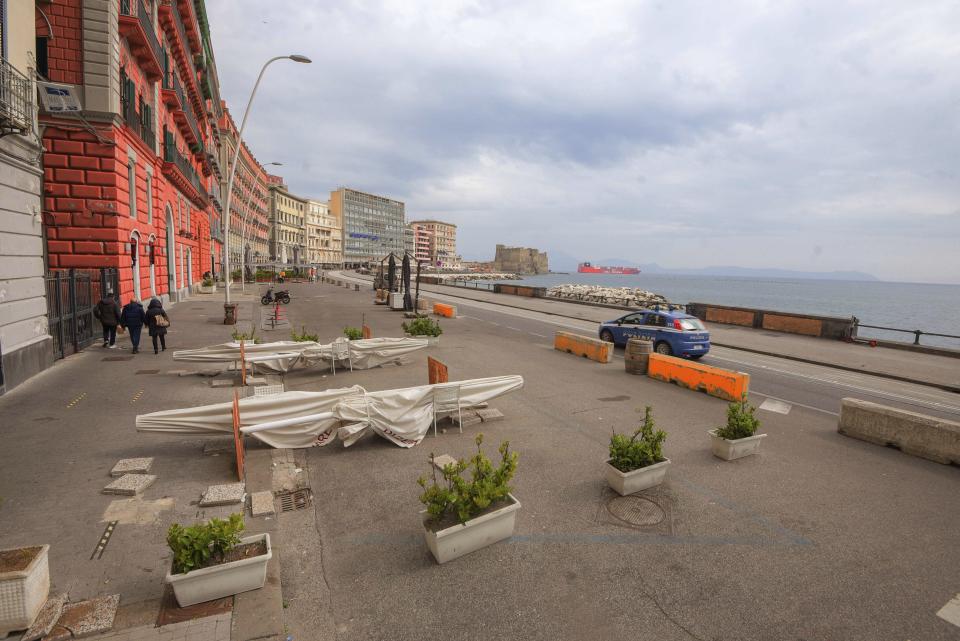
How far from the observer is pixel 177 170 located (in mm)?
28547

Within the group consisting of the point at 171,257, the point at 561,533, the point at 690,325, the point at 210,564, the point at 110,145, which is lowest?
the point at 561,533

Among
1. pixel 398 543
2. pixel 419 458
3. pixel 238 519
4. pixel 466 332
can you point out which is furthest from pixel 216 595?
pixel 466 332

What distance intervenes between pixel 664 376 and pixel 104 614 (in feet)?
42.5

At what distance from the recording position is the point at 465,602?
14.8ft

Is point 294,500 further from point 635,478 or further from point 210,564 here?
point 635,478

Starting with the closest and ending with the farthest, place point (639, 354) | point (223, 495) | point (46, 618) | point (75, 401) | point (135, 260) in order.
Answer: point (46, 618) → point (223, 495) → point (75, 401) → point (639, 354) → point (135, 260)

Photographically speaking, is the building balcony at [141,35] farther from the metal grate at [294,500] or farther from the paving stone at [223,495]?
the metal grate at [294,500]

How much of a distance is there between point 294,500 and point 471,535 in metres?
2.70

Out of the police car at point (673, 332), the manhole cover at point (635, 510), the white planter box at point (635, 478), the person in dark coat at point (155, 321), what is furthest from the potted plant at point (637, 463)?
the person in dark coat at point (155, 321)

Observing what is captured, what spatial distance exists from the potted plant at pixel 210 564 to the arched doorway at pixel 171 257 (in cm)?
2954

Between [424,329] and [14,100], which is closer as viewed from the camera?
[14,100]

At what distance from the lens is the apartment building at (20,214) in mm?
10891

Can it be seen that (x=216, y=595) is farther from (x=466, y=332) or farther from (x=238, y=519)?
(x=466, y=332)

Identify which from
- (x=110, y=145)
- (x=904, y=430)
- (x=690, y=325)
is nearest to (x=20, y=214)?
(x=110, y=145)
